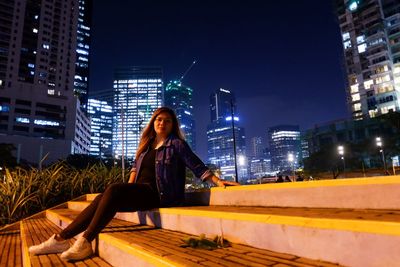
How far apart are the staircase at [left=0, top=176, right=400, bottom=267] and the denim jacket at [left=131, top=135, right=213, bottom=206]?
0.93ft

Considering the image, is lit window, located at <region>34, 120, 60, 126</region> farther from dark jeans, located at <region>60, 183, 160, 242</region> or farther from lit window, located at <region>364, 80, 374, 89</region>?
dark jeans, located at <region>60, 183, 160, 242</region>

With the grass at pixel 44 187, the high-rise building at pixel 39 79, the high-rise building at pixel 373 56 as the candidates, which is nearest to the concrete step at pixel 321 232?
the grass at pixel 44 187

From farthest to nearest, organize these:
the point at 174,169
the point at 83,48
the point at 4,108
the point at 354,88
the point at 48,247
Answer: the point at 83,48 → the point at 354,88 → the point at 4,108 → the point at 174,169 → the point at 48,247

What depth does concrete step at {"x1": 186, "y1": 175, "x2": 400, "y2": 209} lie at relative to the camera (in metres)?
1.83

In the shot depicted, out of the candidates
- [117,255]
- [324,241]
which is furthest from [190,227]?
[324,241]

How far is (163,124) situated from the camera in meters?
3.75

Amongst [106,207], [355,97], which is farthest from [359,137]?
[106,207]

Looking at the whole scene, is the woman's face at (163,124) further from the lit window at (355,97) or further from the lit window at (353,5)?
the lit window at (353,5)

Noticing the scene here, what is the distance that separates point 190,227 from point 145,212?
35.9 inches

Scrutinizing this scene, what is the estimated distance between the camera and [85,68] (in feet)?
460

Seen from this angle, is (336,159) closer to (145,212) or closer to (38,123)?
(145,212)

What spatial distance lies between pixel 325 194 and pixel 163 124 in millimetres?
2166

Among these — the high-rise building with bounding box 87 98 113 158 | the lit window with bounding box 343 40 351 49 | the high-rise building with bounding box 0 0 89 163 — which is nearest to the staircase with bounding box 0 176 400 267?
the high-rise building with bounding box 0 0 89 163

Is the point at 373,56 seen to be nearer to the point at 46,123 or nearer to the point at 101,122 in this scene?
the point at 46,123
